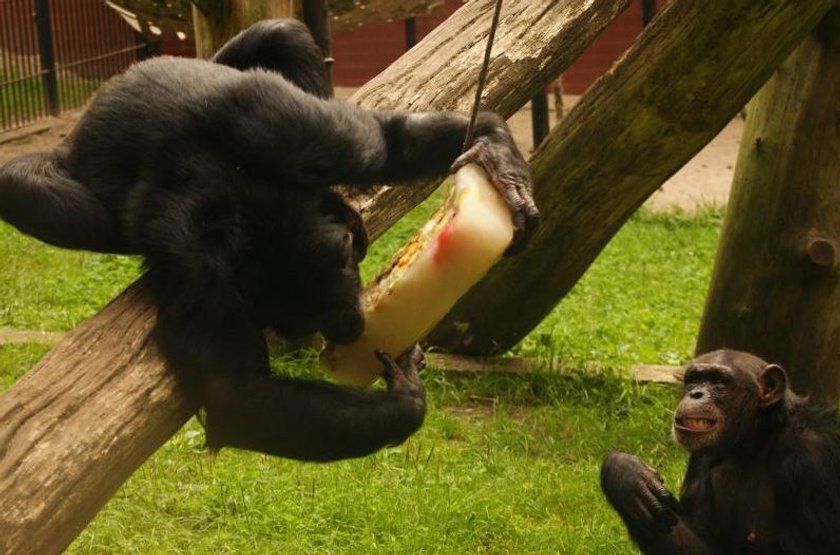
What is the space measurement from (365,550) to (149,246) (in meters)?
2.10

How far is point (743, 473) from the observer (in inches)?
195

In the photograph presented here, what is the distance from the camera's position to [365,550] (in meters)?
5.45

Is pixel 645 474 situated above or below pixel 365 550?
above

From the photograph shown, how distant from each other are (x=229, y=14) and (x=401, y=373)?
10.4 feet

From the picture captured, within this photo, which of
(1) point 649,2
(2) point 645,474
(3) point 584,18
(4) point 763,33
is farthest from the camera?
(1) point 649,2

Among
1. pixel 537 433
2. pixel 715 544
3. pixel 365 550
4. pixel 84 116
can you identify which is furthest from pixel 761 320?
pixel 84 116

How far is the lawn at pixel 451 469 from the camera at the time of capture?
5.58 m

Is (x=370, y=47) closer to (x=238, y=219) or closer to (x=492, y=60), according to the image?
(x=492, y=60)

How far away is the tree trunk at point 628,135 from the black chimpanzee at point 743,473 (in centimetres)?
145

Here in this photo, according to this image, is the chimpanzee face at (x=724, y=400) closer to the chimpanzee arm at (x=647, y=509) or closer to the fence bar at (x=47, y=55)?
the chimpanzee arm at (x=647, y=509)

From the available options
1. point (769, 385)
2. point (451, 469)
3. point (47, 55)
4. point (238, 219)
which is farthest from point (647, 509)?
point (47, 55)

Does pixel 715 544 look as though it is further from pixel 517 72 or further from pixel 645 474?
pixel 517 72

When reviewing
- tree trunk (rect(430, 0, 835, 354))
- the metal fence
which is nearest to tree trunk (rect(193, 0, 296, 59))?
tree trunk (rect(430, 0, 835, 354))

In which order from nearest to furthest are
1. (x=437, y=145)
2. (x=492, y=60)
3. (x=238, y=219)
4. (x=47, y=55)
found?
(x=238, y=219), (x=437, y=145), (x=492, y=60), (x=47, y=55)
